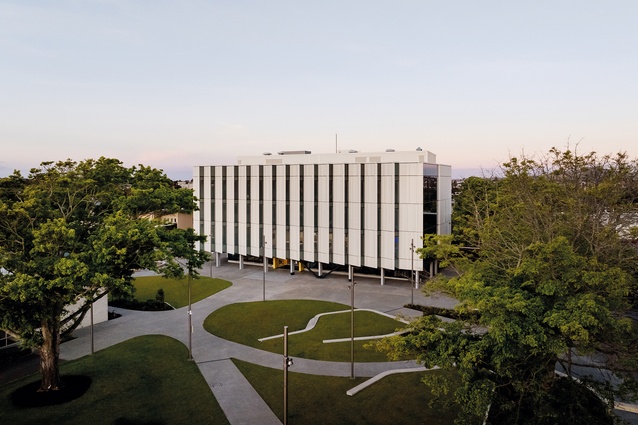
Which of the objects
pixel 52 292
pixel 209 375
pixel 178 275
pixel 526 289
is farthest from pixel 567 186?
pixel 52 292

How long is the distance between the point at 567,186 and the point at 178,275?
20.4 m

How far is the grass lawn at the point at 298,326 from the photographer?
29.0m

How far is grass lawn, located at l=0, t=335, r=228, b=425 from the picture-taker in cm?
2036

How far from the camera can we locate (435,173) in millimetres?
50312

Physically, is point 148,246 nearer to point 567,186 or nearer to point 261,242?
point 567,186

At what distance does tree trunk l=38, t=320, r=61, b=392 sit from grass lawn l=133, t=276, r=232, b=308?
59.5ft

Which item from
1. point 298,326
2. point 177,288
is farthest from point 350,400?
point 177,288

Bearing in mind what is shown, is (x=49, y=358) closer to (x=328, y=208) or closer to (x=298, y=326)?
(x=298, y=326)

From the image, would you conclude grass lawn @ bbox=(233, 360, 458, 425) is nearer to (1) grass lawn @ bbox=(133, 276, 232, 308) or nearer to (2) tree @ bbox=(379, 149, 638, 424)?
(2) tree @ bbox=(379, 149, 638, 424)

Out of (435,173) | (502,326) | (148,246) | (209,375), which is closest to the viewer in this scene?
(502,326)

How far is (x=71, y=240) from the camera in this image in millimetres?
20438

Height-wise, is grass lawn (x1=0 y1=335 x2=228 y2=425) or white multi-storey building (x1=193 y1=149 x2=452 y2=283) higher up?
white multi-storey building (x1=193 y1=149 x2=452 y2=283)

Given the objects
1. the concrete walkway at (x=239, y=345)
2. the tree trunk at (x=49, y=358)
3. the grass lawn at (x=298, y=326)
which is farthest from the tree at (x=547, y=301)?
the tree trunk at (x=49, y=358)

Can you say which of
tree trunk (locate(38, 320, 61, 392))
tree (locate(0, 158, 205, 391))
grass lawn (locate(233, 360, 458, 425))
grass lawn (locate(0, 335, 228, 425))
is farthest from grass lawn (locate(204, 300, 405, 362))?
tree trunk (locate(38, 320, 61, 392))
